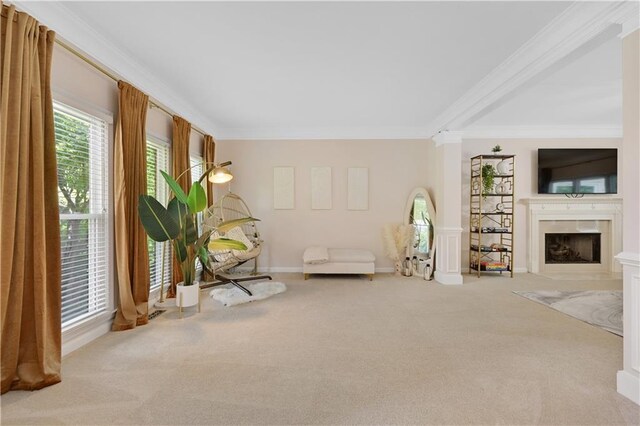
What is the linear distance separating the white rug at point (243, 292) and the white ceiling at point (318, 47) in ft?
8.46

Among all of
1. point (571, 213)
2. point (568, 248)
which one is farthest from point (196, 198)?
point (568, 248)

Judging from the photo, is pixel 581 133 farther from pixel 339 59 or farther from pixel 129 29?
pixel 129 29

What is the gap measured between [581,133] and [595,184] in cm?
96

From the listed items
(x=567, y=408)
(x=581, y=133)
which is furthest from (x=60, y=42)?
(x=581, y=133)

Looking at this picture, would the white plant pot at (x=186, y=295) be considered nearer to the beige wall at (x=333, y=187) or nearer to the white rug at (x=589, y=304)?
the beige wall at (x=333, y=187)

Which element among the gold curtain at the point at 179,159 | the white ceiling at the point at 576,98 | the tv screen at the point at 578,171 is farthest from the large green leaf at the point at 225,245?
the tv screen at the point at 578,171

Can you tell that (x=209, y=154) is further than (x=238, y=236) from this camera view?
Yes

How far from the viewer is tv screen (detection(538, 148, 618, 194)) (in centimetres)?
532

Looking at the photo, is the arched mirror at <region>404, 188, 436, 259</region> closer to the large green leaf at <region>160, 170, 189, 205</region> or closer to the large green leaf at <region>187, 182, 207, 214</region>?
the large green leaf at <region>187, 182, 207, 214</region>

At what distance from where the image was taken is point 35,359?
1.90 metres

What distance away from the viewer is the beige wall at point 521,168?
216 inches

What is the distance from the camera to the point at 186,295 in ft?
10.3

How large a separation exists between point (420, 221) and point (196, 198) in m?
3.83

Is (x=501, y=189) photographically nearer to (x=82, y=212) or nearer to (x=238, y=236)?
(x=238, y=236)
